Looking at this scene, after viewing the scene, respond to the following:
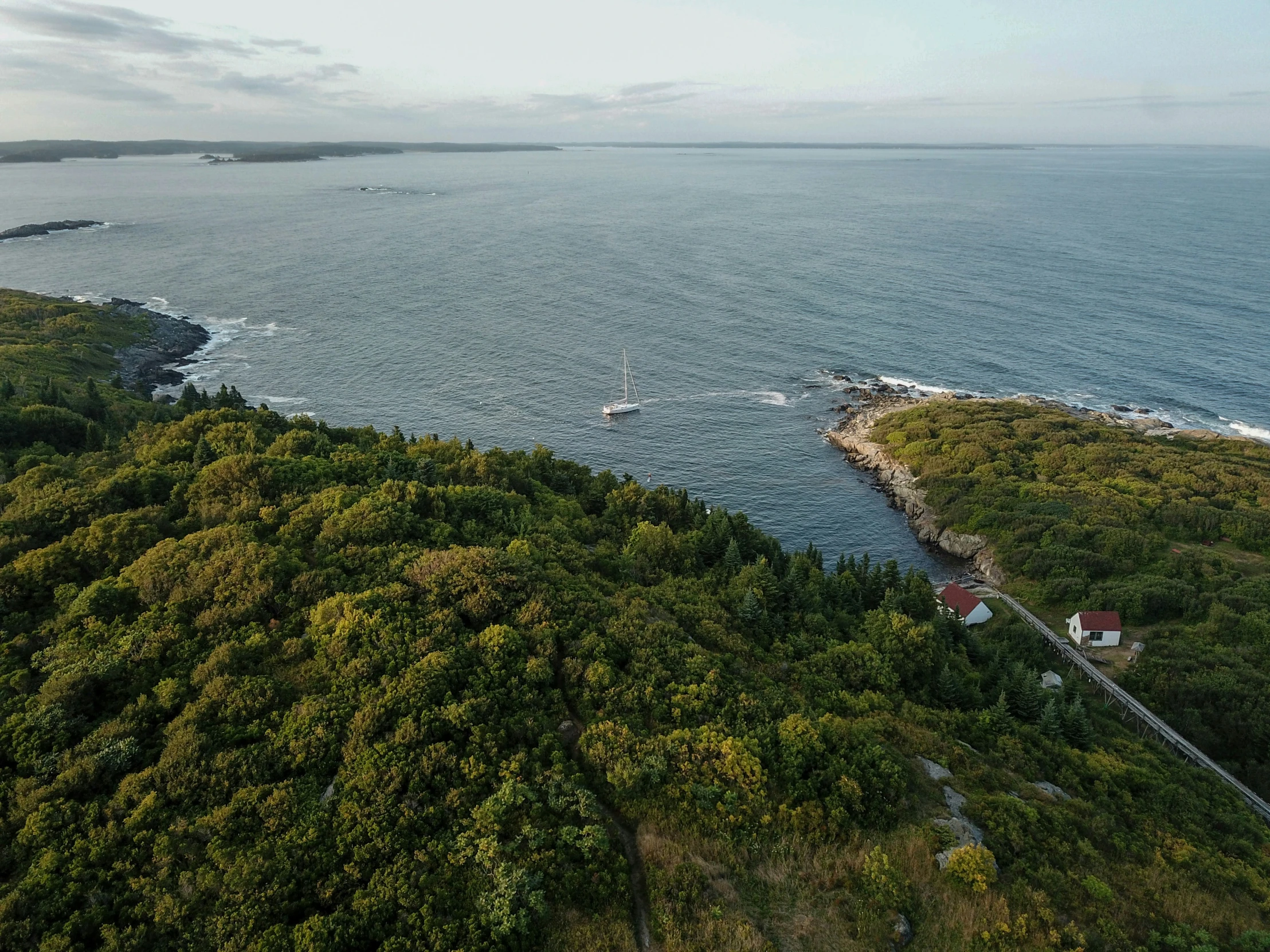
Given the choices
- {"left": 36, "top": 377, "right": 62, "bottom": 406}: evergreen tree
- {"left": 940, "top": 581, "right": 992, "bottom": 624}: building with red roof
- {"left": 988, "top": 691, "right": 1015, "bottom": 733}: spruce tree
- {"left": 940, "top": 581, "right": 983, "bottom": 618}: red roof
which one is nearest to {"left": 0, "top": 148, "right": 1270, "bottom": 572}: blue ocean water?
{"left": 940, "top": 581, "right": 983, "bottom": 618}: red roof

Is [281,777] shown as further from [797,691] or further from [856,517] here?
[856,517]

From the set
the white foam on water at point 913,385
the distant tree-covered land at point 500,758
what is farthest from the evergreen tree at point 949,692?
the white foam on water at point 913,385

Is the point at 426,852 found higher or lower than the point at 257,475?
lower

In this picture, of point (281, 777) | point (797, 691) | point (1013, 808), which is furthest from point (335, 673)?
point (1013, 808)

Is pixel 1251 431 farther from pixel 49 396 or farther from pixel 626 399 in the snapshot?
pixel 49 396

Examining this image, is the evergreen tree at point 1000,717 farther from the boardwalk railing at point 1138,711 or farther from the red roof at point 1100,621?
the red roof at point 1100,621

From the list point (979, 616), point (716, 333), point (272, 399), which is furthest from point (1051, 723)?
point (272, 399)
